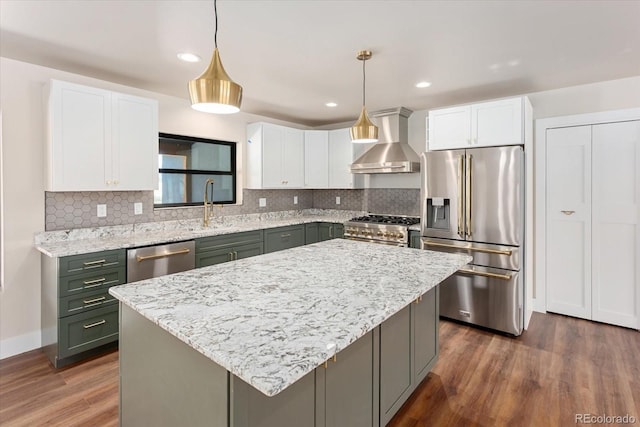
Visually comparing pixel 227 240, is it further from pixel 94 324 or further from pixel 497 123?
pixel 497 123

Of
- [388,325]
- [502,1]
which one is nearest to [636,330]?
[388,325]

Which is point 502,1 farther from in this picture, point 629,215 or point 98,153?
point 98,153

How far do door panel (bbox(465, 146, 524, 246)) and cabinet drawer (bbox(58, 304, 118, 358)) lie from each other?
332 cm

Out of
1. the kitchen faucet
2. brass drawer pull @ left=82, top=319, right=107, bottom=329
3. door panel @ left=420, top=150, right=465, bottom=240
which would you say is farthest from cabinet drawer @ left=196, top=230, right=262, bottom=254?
door panel @ left=420, top=150, right=465, bottom=240

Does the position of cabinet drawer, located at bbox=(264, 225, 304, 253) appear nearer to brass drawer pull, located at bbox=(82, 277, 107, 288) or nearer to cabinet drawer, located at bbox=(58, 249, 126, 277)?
cabinet drawer, located at bbox=(58, 249, 126, 277)

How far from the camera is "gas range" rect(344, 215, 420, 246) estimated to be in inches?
155

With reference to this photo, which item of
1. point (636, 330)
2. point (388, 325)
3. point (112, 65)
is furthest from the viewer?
point (636, 330)

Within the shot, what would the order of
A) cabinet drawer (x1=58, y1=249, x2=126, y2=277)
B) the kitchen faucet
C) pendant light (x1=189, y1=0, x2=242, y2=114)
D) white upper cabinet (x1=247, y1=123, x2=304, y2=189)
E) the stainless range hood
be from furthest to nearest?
white upper cabinet (x1=247, y1=123, x2=304, y2=189) < the stainless range hood < the kitchen faucet < cabinet drawer (x1=58, y1=249, x2=126, y2=277) < pendant light (x1=189, y1=0, x2=242, y2=114)

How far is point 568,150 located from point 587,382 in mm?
2278

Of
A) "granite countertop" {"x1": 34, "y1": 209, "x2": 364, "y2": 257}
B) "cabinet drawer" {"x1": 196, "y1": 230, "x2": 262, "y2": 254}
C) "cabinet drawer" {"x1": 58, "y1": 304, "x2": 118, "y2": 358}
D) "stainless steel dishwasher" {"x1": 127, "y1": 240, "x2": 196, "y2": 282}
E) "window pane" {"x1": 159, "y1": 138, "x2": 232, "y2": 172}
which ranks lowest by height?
"cabinet drawer" {"x1": 58, "y1": 304, "x2": 118, "y2": 358}

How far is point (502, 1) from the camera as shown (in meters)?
1.97

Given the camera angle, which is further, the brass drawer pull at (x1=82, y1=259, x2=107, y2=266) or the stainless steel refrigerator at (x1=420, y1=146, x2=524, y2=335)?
the stainless steel refrigerator at (x1=420, y1=146, x2=524, y2=335)

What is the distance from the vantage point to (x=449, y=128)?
3.55 m
